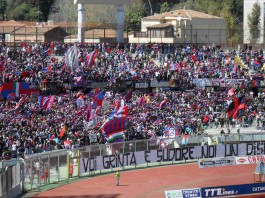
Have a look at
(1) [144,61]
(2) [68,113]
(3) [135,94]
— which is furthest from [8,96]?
(1) [144,61]

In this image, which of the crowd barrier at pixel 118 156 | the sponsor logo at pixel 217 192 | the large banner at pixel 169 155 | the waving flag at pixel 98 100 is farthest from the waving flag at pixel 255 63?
the sponsor logo at pixel 217 192

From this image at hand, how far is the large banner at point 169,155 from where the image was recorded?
4603 cm

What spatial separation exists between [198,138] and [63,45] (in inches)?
914

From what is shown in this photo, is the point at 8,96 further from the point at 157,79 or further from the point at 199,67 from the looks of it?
the point at 199,67

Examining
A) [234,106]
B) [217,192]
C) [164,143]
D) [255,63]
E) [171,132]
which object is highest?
[255,63]

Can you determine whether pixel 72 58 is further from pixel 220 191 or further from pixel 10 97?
pixel 220 191

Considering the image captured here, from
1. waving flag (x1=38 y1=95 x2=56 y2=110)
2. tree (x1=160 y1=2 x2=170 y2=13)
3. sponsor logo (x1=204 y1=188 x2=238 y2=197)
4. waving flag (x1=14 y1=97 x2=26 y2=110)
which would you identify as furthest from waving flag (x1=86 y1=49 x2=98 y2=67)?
tree (x1=160 y1=2 x2=170 y2=13)

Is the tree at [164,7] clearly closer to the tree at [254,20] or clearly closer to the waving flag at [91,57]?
the tree at [254,20]

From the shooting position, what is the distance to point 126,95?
5875 cm

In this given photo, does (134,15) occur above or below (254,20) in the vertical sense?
above

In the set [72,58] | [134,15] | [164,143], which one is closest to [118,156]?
[164,143]

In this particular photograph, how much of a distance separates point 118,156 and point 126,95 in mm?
12236

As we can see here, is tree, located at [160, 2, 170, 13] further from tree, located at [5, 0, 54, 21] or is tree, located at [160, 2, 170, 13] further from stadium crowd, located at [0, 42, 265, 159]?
stadium crowd, located at [0, 42, 265, 159]

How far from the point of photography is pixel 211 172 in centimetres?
4762
